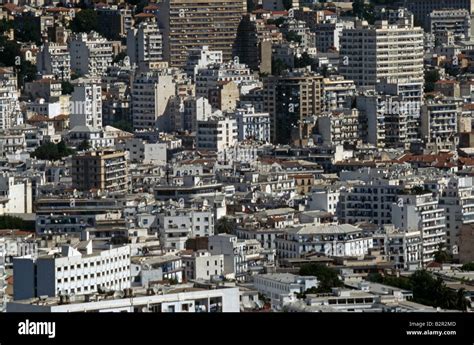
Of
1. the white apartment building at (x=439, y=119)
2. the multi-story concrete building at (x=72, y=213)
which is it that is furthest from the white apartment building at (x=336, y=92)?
the multi-story concrete building at (x=72, y=213)

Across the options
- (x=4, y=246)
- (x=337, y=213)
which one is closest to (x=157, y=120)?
(x=337, y=213)

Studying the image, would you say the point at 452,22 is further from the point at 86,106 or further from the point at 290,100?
the point at 86,106

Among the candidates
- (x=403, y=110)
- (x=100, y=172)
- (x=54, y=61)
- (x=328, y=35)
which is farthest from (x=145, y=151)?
(x=328, y=35)

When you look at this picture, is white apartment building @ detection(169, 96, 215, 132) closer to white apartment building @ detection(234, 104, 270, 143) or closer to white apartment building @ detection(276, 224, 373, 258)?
white apartment building @ detection(234, 104, 270, 143)

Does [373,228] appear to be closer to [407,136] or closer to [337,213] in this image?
[337,213]

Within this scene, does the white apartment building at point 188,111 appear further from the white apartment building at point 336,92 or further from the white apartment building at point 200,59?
the white apartment building at point 200,59

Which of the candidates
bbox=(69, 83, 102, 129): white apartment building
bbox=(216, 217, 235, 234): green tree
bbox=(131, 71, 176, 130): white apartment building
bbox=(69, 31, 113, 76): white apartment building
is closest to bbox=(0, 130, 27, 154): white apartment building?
bbox=(69, 83, 102, 129): white apartment building

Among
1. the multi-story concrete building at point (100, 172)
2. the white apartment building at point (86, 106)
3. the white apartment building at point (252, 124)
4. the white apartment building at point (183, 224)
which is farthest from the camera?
the white apartment building at point (86, 106)
